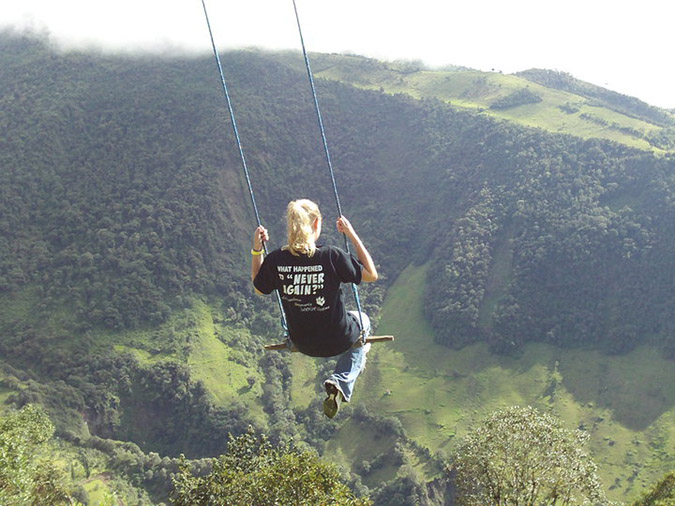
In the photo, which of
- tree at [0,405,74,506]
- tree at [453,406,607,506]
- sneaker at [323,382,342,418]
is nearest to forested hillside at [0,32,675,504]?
tree at [0,405,74,506]

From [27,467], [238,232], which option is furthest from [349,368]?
[238,232]

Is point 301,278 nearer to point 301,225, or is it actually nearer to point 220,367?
point 301,225

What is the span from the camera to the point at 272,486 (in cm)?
2178

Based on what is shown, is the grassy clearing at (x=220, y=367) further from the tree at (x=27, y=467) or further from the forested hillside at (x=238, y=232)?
the tree at (x=27, y=467)

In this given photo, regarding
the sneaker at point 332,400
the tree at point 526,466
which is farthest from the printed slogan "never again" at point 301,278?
the tree at point 526,466

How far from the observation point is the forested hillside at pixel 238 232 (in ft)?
259

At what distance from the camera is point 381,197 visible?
407ft

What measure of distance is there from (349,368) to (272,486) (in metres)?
14.6

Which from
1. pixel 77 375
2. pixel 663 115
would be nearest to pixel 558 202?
pixel 663 115

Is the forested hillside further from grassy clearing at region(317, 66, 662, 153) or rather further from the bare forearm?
the bare forearm

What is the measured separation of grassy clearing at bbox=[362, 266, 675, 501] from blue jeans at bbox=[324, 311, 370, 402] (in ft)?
209

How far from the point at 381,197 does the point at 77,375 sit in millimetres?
67089

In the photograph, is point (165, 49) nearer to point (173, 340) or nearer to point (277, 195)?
point (277, 195)

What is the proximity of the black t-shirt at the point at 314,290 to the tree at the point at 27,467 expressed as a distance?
73.5 ft
